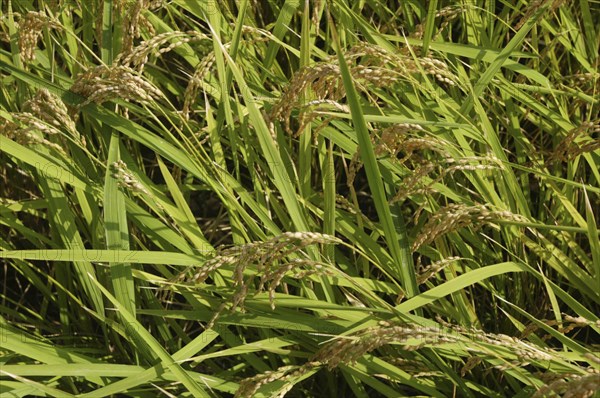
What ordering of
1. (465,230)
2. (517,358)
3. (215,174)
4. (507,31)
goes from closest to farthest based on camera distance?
(517,358), (215,174), (465,230), (507,31)

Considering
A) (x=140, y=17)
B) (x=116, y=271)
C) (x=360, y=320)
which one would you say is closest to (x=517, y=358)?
(x=360, y=320)

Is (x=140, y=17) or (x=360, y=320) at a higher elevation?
(x=140, y=17)

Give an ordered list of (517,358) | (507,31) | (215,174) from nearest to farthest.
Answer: (517,358) < (215,174) < (507,31)

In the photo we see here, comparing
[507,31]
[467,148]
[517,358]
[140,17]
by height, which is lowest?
[517,358]

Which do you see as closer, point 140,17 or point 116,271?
point 116,271

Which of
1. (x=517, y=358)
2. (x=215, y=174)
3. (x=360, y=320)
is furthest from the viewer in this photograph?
(x=215, y=174)

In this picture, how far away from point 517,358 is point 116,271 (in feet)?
2.69

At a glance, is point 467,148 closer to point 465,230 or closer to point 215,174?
point 465,230

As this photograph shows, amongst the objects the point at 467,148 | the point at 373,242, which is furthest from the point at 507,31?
the point at 373,242

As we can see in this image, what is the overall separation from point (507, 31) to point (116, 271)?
4.51ft

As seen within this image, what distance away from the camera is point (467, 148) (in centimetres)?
176

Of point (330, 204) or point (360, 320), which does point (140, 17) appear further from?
point (360, 320)

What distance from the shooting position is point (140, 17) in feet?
5.56

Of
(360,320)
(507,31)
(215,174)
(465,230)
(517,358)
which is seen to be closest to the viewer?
(517,358)
